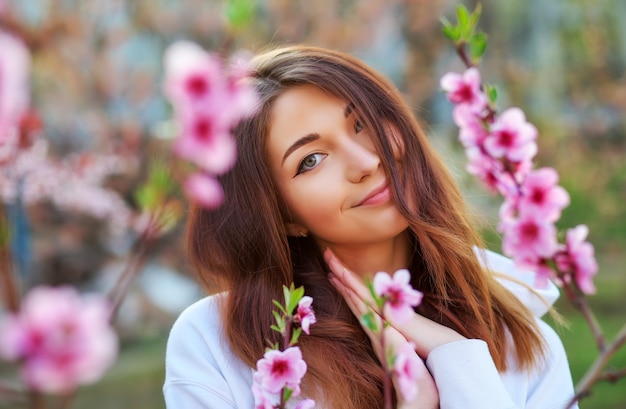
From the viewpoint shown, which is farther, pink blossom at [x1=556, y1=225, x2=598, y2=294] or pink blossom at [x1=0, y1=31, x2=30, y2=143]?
pink blossom at [x1=556, y1=225, x2=598, y2=294]

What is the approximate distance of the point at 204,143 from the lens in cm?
51

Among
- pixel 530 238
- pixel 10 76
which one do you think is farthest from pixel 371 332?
pixel 10 76

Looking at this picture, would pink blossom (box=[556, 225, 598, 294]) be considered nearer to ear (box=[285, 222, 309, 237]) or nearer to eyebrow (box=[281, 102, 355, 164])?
eyebrow (box=[281, 102, 355, 164])

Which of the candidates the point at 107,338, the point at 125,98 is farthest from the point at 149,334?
the point at 107,338

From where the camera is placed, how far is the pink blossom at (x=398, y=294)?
77 cm

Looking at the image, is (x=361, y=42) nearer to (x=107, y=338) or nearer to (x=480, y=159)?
(x=480, y=159)

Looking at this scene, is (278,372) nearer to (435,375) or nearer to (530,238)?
(530,238)

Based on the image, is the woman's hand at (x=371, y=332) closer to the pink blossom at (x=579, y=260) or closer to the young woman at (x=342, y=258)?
the young woman at (x=342, y=258)

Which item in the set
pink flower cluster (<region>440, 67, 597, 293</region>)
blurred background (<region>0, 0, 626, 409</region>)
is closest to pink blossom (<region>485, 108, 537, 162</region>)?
pink flower cluster (<region>440, 67, 597, 293</region>)

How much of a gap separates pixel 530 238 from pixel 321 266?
90 cm

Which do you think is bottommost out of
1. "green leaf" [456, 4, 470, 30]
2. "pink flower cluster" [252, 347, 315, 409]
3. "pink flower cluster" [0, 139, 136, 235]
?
"pink flower cluster" [0, 139, 136, 235]

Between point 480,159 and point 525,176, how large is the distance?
2.9 inches

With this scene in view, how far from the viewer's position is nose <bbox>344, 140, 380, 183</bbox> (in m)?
1.37

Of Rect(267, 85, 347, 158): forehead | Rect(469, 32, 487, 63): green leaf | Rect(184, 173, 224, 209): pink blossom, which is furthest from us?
Rect(267, 85, 347, 158): forehead
